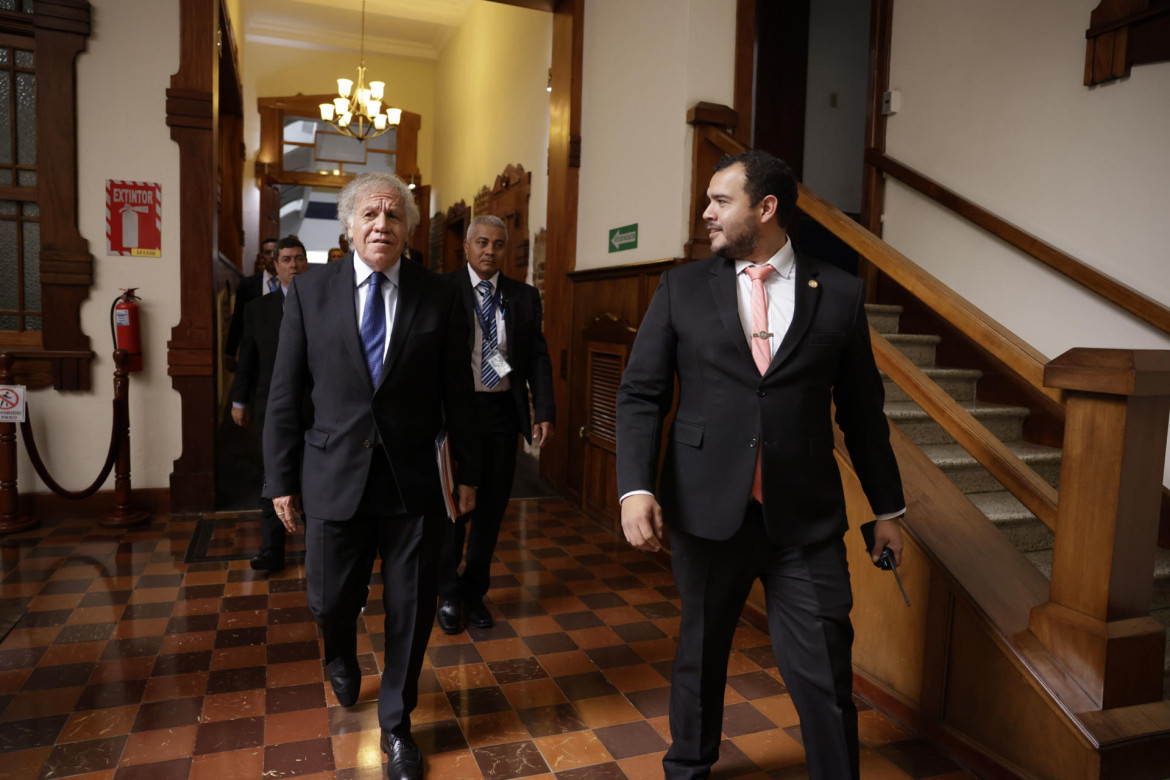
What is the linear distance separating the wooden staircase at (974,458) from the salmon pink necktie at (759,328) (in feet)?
4.93

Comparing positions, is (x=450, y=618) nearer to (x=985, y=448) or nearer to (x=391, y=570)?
(x=391, y=570)

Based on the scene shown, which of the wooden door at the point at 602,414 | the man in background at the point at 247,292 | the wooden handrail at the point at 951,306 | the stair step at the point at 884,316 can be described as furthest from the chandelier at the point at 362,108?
the wooden handrail at the point at 951,306

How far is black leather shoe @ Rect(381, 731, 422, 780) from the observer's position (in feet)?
7.46

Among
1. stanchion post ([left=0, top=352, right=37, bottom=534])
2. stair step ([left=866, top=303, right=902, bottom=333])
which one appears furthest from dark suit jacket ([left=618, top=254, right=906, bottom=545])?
stanchion post ([left=0, top=352, right=37, bottom=534])

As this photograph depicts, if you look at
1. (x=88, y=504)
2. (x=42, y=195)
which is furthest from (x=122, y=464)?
(x=42, y=195)

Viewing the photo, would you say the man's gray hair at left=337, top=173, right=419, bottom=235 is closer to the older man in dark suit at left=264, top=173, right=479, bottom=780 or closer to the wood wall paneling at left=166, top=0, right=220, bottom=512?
the older man in dark suit at left=264, top=173, right=479, bottom=780

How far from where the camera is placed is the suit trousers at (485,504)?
11.2 feet

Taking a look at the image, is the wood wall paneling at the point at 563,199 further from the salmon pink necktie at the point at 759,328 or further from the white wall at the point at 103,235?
the salmon pink necktie at the point at 759,328

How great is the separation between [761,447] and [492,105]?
745 cm

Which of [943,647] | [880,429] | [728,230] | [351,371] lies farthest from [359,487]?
[943,647]

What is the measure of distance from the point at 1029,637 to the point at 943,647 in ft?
0.95

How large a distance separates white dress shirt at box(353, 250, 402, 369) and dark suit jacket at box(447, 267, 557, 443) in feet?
3.63

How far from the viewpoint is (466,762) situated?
242 centimetres

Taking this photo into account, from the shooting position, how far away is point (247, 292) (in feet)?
18.8
